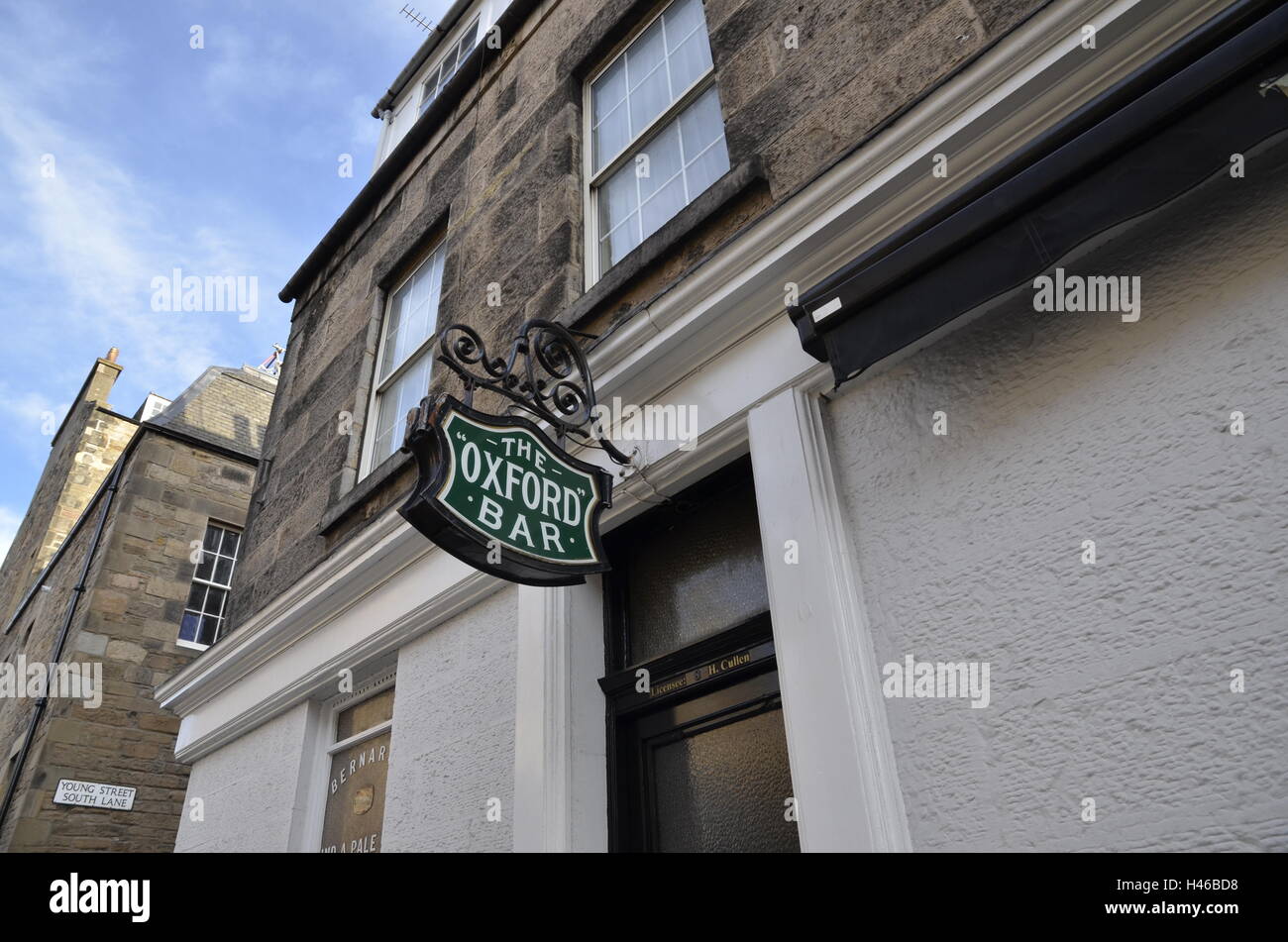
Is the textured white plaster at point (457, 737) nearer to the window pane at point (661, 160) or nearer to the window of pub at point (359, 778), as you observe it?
the window of pub at point (359, 778)

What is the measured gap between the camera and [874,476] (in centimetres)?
312

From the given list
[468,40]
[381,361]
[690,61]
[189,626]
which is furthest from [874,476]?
[189,626]

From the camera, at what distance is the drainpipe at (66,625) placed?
10219 millimetres

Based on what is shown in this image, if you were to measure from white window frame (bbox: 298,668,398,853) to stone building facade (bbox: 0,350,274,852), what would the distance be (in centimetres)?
556

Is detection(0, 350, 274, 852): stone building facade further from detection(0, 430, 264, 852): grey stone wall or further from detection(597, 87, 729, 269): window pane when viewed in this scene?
detection(597, 87, 729, 269): window pane

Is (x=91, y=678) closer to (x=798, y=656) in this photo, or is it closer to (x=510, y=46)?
(x=510, y=46)

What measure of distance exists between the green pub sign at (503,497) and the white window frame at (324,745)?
8.54ft

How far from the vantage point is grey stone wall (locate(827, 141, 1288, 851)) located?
212 cm

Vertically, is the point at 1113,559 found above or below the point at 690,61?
below

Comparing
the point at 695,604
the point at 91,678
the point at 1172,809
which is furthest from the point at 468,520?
the point at 91,678

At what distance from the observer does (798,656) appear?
2.91m

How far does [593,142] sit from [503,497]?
3.60 meters

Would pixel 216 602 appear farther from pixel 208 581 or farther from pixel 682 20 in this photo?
pixel 682 20
